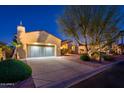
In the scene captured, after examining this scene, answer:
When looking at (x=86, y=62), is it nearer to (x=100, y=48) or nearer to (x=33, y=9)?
(x=100, y=48)

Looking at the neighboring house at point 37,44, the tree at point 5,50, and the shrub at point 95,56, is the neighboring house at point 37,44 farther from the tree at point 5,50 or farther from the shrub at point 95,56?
the shrub at point 95,56

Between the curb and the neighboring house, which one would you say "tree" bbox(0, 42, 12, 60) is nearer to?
the neighboring house

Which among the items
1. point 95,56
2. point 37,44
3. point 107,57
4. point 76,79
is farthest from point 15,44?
point 107,57

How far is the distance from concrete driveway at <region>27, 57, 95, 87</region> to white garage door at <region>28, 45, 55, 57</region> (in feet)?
0.48

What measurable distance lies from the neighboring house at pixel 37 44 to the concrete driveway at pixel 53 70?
189 mm

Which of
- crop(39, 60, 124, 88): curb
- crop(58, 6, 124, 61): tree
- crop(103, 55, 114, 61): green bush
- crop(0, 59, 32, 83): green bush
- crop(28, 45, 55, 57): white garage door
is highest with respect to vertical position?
crop(58, 6, 124, 61): tree

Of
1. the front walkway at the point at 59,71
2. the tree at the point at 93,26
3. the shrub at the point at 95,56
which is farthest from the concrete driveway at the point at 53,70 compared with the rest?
the tree at the point at 93,26

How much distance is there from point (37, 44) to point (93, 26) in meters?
1.92

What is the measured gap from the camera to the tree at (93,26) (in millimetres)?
4972

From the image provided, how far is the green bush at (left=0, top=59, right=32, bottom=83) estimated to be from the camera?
154 inches

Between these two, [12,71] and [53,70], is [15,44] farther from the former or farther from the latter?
[53,70]

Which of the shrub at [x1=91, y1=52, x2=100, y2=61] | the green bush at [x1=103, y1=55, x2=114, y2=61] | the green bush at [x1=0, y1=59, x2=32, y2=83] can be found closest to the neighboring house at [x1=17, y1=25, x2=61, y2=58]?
the green bush at [x1=0, y1=59, x2=32, y2=83]
